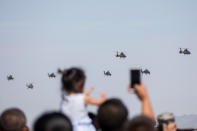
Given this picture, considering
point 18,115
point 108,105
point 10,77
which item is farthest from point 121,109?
point 10,77

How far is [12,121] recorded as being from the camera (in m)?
14.1

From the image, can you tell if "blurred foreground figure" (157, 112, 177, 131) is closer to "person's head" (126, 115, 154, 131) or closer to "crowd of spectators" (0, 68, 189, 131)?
"crowd of spectators" (0, 68, 189, 131)

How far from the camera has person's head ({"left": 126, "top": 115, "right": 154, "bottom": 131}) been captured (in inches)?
418

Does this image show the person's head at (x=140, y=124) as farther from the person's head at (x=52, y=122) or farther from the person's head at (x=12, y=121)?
the person's head at (x=12, y=121)

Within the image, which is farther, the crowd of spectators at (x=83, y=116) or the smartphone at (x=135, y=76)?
the smartphone at (x=135, y=76)

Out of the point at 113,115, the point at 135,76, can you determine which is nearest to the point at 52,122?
the point at 113,115

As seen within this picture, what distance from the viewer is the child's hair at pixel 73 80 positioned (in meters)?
14.8

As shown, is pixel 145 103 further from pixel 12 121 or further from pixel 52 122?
pixel 12 121

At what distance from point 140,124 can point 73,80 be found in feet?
Answer: 14.1

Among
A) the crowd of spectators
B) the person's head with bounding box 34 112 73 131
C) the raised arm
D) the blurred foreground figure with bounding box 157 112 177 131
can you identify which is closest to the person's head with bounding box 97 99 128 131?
the crowd of spectators

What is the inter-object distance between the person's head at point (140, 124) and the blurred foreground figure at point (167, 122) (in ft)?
22.3

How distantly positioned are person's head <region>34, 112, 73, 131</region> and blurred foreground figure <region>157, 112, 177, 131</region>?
24.0 feet

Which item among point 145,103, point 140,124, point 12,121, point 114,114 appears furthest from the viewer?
point 12,121

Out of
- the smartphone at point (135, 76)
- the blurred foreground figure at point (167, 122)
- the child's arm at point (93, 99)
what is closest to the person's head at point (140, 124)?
the smartphone at point (135, 76)
